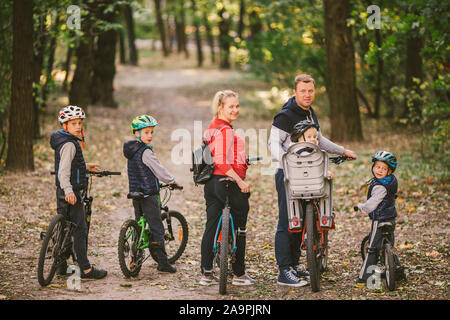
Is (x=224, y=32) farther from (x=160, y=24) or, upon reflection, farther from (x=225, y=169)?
(x=225, y=169)

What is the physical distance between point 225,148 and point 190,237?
3.05 meters

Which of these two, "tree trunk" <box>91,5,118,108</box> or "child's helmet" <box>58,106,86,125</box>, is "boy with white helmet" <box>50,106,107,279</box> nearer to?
"child's helmet" <box>58,106,86,125</box>

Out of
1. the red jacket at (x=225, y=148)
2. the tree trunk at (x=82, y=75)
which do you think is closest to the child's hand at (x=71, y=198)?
the red jacket at (x=225, y=148)

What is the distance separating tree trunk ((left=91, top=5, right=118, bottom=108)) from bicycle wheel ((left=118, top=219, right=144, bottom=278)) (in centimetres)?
1631

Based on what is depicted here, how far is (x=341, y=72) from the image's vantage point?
1448 centimetres

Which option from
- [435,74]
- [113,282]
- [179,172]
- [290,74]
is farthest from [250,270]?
[290,74]

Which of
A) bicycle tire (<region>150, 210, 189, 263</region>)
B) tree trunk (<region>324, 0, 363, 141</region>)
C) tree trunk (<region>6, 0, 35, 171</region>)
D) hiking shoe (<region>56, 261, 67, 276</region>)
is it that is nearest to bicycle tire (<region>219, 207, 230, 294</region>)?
bicycle tire (<region>150, 210, 189, 263</region>)

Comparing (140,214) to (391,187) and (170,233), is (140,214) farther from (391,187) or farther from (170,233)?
(391,187)

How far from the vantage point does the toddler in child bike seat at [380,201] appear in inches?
233

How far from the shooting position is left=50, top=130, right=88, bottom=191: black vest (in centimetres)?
611

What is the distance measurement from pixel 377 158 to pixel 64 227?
3491mm

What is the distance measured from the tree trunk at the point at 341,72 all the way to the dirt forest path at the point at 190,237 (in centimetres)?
56

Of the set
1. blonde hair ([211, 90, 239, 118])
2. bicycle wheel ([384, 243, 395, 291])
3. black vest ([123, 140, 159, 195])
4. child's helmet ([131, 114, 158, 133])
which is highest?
blonde hair ([211, 90, 239, 118])
